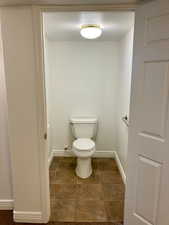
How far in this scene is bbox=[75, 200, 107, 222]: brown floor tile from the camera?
1914 mm

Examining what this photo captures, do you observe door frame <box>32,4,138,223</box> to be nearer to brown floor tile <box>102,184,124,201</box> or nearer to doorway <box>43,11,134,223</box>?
doorway <box>43,11,134,223</box>

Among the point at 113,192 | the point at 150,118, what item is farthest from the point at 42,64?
the point at 113,192

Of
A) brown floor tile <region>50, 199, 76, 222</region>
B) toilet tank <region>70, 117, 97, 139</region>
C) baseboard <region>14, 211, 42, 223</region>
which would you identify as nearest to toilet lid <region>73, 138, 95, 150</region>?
toilet tank <region>70, 117, 97, 139</region>

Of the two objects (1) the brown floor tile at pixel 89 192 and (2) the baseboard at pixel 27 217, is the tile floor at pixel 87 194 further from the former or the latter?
(2) the baseboard at pixel 27 217

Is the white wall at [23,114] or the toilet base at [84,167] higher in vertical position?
the white wall at [23,114]

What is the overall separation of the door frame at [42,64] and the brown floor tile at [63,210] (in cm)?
11

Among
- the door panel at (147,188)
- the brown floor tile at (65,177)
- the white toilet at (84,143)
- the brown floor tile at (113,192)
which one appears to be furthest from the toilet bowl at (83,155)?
the door panel at (147,188)

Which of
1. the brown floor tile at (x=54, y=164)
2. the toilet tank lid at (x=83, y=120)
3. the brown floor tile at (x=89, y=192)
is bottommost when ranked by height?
the brown floor tile at (x=89, y=192)

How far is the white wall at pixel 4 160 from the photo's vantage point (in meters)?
1.84

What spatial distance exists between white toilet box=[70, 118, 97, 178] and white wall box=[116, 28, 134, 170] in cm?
43

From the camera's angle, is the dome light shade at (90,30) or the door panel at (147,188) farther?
the dome light shade at (90,30)

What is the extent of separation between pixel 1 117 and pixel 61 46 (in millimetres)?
1627

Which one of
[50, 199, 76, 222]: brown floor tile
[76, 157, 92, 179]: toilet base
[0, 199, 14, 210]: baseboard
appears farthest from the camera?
[76, 157, 92, 179]: toilet base

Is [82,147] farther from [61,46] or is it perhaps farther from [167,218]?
[61,46]
